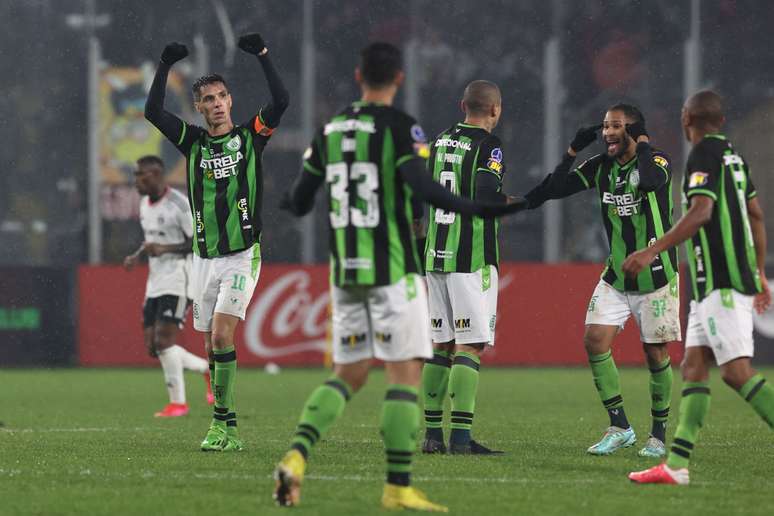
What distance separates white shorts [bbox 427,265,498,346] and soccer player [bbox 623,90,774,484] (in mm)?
1903

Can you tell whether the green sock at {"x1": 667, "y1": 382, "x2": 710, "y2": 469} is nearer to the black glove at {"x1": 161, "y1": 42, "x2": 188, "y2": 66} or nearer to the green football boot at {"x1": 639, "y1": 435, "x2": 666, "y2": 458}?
the green football boot at {"x1": 639, "y1": 435, "x2": 666, "y2": 458}

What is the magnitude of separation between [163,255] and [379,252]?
23.1ft

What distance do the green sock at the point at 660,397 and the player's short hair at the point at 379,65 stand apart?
348 centimetres

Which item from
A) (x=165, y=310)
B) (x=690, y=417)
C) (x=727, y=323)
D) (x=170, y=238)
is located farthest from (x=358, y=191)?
(x=170, y=238)

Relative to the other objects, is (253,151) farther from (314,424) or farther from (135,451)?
(314,424)

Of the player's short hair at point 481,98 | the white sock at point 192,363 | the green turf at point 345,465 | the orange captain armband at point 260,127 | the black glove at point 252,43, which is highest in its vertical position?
the black glove at point 252,43

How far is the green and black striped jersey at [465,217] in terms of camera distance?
9227mm

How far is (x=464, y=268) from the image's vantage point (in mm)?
9266

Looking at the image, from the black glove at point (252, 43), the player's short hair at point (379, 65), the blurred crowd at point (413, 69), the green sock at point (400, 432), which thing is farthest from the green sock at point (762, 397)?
the blurred crowd at point (413, 69)

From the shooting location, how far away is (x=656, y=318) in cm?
927

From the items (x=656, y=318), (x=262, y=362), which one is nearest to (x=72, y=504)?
(x=656, y=318)

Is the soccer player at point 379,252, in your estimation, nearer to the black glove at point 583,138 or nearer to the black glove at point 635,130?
the black glove at point 635,130

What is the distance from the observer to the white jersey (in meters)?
13.4

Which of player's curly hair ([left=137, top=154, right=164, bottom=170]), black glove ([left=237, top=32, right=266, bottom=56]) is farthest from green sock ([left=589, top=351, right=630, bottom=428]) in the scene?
player's curly hair ([left=137, top=154, right=164, bottom=170])
